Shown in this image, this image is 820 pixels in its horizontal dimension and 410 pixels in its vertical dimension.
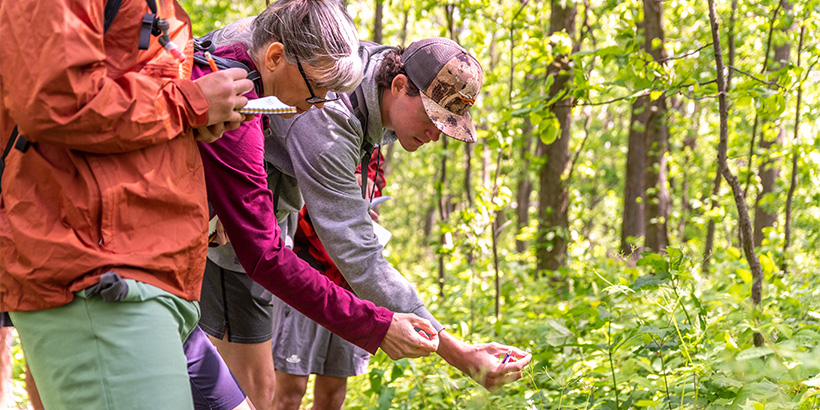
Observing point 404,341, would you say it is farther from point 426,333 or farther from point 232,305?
point 232,305

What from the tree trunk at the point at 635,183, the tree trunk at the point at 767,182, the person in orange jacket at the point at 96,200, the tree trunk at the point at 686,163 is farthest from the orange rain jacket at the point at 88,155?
the tree trunk at the point at 686,163

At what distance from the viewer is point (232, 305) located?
2693 millimetres

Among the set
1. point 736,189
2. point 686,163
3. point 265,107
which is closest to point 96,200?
point 265,107

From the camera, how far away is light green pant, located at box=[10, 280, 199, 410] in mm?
1264

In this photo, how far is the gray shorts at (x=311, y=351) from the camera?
3.13 m

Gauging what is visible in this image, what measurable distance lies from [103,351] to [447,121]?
5.11 ft

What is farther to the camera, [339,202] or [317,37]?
[339,202]

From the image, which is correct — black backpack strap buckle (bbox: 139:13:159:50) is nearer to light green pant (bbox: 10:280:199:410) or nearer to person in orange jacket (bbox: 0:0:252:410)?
person in orange jacket (bbox: 0:0:252:410)

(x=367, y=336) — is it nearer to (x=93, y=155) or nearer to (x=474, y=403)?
(x=474, y=403)

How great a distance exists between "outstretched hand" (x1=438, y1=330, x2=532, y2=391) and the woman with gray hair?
16cm

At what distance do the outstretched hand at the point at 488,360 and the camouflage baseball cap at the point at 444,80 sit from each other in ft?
2.61

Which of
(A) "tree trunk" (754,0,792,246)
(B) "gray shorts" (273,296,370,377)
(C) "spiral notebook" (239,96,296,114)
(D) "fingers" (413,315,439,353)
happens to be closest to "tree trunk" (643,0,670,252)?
(A) "tree trunk" (754,0,792,246)

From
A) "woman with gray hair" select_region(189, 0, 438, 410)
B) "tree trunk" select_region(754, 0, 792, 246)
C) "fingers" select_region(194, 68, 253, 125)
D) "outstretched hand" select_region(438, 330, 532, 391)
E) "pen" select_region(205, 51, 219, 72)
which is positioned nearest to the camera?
"fingers" select_region(194, 68, 253, 125)

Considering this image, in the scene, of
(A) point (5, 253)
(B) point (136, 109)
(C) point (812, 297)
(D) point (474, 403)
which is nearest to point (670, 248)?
(D) point (474, 403)
